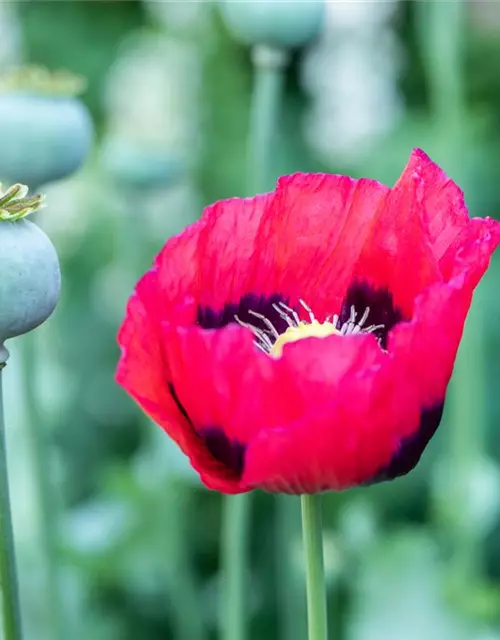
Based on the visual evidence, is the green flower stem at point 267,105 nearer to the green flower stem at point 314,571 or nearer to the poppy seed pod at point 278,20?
the poppy seed pod at point 278,20

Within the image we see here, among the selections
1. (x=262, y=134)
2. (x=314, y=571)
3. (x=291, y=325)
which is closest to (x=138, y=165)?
(x=262, y=134)

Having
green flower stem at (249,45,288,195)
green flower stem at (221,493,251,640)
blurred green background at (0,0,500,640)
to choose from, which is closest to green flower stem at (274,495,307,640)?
blurred green background at (0,0,500,640)

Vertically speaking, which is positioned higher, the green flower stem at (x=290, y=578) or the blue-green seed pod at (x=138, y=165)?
the blue-green seed pod at (x=138, y=165)

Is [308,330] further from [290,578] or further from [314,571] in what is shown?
[290,578]

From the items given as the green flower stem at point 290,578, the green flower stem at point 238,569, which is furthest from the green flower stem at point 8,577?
the green flower stem at point 290,578

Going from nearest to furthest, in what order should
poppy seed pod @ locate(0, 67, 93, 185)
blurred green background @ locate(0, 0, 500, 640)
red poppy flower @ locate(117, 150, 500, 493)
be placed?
red poppy flower @ locate(117, 150, 500, 493), poppy seed pod @ locate(0, 67, 93, 185), blurred green background @ locate(0, 0, 500, 640)

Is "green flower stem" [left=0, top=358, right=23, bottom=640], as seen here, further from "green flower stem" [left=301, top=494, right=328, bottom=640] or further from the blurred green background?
the blurred green background

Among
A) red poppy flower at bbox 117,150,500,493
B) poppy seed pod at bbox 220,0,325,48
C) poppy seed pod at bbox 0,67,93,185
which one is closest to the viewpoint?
red poppy flower at bbox 117,150,500,493
